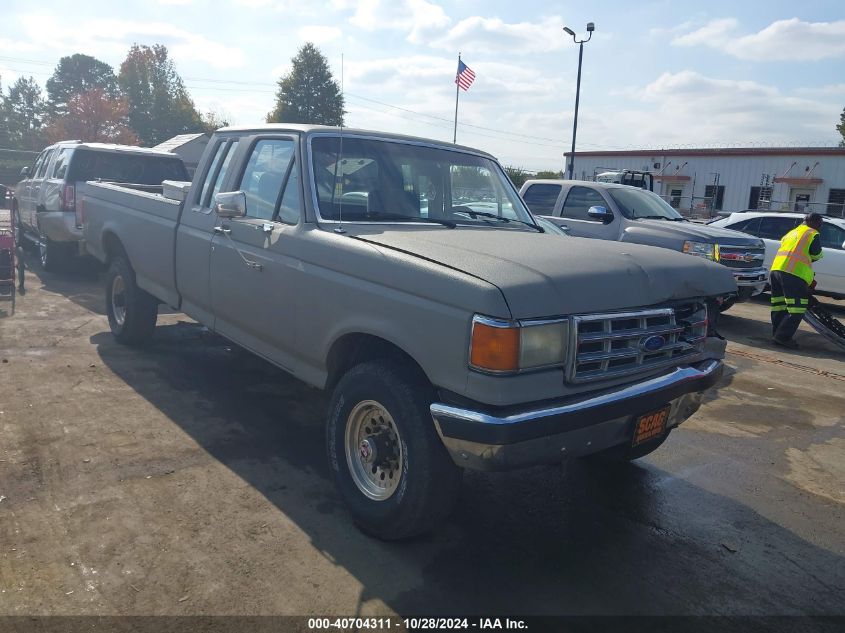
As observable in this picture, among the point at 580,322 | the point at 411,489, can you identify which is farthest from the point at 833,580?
the point at 411,489

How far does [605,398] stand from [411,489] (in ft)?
3.28

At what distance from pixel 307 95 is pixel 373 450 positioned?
208ft

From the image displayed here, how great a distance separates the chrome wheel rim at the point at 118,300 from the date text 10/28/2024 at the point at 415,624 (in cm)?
481

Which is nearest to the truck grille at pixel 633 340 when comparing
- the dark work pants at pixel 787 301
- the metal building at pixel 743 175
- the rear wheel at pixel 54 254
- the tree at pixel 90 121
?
the dark work pants at pixel 787 301

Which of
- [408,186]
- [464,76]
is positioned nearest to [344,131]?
[408,186]

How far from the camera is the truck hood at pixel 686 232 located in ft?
31.6

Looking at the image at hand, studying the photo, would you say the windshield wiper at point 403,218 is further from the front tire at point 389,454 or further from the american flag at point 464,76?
the american flag at point 464,76

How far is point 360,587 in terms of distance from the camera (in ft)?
9.89

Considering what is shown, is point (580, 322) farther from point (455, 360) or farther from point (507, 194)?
point (507, 194)

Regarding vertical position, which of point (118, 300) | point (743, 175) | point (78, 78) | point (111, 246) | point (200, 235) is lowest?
point (118, 300)

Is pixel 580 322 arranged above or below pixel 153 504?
above

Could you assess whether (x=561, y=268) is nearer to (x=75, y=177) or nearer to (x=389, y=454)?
(x=389, y=454)

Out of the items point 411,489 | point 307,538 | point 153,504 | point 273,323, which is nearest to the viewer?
point 411,489

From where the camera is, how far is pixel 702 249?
31.4 feet
